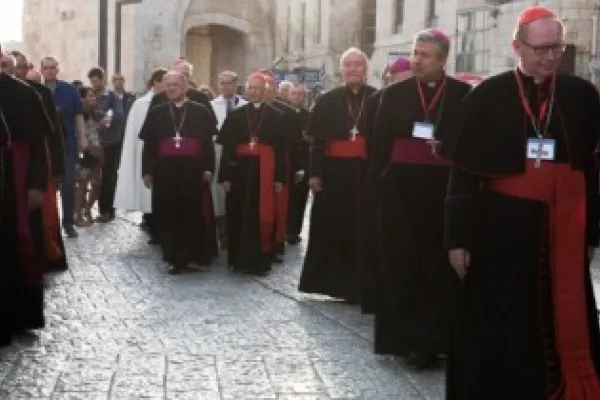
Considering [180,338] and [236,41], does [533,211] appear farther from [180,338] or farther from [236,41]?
[236,41]

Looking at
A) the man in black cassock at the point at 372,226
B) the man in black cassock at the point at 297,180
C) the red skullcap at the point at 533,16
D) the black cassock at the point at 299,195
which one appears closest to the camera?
the red skullcap at the point at 533,16

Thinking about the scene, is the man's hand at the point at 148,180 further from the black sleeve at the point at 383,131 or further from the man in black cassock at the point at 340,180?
the black sleeve at the point at 383,131

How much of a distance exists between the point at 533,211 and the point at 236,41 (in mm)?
33408

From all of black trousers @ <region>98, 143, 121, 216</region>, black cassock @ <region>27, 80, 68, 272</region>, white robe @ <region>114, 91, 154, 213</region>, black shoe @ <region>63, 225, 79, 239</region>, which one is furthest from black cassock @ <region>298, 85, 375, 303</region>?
black trousers @ <region>98, 143, 121, 216</region>

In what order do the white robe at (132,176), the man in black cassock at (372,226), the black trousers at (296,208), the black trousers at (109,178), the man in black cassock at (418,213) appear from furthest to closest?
1. the black trousers at (109,178)
2. the white robe at (132,176)
3. the black trousers at (296,208)
4. the man in black cassock at (372,226)
5. the man in black cassock at (418,213)

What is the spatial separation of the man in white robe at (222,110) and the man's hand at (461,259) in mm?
7010

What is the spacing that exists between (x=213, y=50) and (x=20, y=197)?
32300 mm

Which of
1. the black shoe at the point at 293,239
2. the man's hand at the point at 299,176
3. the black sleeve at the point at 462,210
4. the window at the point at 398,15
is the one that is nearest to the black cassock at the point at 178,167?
the man's hand at the point at 299,176

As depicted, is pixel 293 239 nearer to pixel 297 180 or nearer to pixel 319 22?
pixel 297 180

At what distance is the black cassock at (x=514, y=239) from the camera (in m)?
4.60

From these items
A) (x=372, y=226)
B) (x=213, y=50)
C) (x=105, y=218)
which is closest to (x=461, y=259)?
(x=372, y=226)

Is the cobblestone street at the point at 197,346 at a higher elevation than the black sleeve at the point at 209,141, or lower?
lower

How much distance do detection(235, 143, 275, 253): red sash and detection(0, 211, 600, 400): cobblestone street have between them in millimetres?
597

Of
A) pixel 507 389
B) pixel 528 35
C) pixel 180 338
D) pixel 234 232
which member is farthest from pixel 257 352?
pixel 234 232
